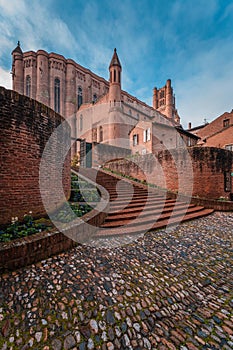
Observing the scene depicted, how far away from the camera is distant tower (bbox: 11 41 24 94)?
31.5 metres

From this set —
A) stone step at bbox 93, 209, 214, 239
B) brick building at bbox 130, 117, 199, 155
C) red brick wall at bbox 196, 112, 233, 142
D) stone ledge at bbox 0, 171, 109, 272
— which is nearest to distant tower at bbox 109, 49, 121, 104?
brick building at bbox 130, 117, 199, 155

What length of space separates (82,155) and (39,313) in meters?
19.9

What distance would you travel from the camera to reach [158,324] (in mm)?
1948

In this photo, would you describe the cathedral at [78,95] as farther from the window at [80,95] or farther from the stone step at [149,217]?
the stone step at [149,217]

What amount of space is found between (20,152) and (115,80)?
93.0 ft

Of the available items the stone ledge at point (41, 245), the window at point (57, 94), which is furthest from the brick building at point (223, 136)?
the window at point (57, 94)

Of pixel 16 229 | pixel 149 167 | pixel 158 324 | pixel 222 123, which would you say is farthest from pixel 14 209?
pixel 222 123

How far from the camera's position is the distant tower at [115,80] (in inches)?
1058

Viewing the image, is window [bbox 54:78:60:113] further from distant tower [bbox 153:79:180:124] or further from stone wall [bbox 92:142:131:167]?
distant tower [bbox 153:79:180:124]

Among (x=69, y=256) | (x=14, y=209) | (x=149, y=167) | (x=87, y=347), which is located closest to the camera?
(x=87, y=347)

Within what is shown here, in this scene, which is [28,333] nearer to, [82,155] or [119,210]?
[119,210]

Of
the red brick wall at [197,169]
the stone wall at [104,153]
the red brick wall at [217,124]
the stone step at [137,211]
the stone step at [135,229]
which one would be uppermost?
the red brick wall at [217,124]

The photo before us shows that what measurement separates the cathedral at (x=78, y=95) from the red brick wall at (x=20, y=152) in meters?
20.0

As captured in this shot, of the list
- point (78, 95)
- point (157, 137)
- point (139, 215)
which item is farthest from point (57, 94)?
point (139, 215)
